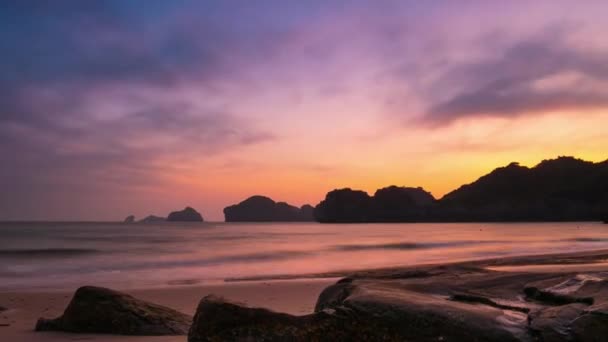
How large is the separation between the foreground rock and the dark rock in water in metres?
2.81

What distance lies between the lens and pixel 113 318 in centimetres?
773

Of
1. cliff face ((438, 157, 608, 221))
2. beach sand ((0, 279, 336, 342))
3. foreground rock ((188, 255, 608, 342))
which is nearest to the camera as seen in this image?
foreground rock ((188, 255, 608, 342))

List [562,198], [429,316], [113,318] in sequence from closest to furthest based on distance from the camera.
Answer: [429,316], [113,318], [562,198]

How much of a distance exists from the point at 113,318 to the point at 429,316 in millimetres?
5172

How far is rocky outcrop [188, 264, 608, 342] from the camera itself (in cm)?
441

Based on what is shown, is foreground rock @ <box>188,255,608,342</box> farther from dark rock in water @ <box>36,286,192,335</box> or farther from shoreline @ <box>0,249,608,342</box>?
dark rock in water @ <box>36,286,192,335</box>

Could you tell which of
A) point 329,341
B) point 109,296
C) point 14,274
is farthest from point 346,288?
point 14,274

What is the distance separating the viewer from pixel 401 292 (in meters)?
5.25

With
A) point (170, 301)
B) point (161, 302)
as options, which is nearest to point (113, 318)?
point (161, 302)

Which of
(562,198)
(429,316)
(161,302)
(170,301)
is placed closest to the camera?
(429,316)

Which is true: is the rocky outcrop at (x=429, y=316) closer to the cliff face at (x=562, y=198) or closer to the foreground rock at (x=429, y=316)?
the foreground rock at (x=429, y=316)

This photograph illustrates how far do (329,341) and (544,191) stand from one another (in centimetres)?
Result: 20818

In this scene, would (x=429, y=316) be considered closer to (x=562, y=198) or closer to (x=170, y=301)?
(x=170, y=301)

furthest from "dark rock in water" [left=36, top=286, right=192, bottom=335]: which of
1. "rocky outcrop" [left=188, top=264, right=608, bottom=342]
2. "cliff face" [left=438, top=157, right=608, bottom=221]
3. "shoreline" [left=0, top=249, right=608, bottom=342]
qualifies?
"cliff face" [left=438, top=157, right=608, bottom=221]
